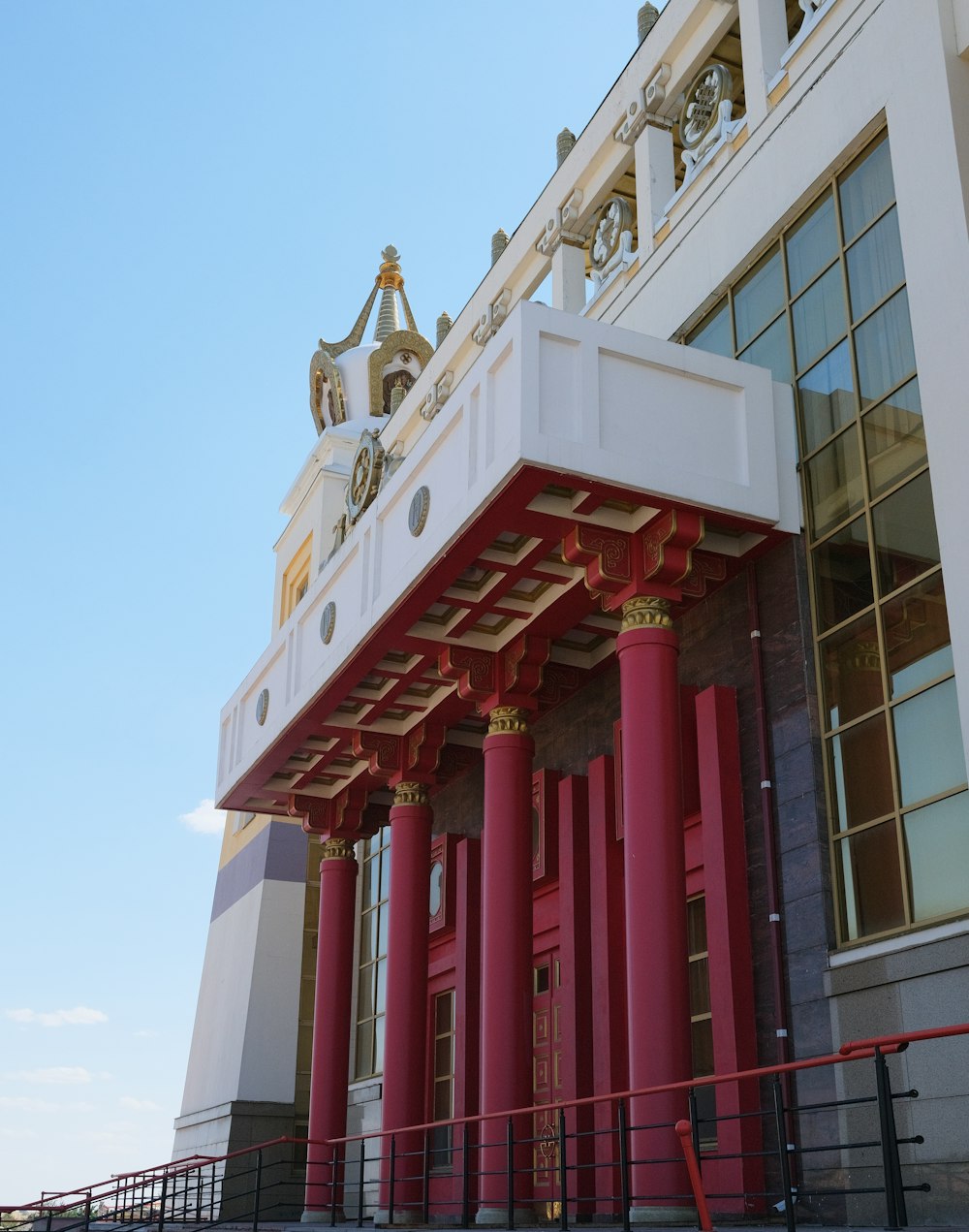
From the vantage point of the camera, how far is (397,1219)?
643 inches

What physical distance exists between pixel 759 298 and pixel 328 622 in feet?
20.7

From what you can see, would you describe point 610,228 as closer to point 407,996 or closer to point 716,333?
point 716,333

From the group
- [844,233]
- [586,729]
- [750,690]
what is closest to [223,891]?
[586,729]

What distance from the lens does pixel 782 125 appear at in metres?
14.0

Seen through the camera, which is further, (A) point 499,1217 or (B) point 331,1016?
(B) point 331,1016

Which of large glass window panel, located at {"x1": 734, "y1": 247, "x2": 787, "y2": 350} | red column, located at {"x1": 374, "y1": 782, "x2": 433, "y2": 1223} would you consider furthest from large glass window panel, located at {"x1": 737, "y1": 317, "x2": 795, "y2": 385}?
red column, located at {"x1": 374, "y1": 782, "x2": 433, "y2": 1223}

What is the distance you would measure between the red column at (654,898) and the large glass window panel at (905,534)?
2.06m

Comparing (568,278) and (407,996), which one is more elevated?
(568,278)

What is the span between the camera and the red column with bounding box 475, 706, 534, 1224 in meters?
13.8

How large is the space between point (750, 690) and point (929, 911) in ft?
10.1

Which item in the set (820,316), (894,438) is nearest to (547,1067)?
(894,438)

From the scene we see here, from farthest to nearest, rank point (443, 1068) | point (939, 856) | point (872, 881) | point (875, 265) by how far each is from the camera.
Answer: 1. point (443, 1068)
2. point (875, 265)
3. point (872, 881)
4. point (939, 856)

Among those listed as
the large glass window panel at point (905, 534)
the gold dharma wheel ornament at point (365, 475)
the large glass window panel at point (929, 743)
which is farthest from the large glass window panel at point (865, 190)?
the gold dharma wheel ornament at point (365, 475)

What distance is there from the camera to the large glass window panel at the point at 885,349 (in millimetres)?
11977
